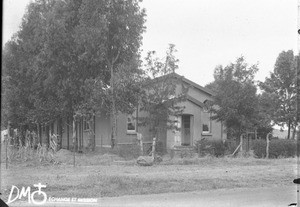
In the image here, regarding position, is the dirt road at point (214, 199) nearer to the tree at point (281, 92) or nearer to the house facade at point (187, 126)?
the tree at point (281, 92)

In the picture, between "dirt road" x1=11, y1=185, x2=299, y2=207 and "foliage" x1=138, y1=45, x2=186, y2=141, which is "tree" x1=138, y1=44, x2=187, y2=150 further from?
"dirt road" x1=11, y1=185, x2=299, y2=207

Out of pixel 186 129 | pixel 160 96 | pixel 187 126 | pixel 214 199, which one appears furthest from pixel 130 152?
pixel 214 199

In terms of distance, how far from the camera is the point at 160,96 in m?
18.8

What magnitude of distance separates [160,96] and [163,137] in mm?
2308

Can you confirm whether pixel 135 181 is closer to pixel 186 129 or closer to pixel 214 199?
pixel 214 199

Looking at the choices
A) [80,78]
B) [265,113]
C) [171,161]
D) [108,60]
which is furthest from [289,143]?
[80,78]

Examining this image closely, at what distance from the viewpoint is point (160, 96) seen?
61.8 feet

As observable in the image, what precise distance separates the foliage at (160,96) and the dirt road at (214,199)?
10.1m

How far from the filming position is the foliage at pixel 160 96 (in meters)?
18.5

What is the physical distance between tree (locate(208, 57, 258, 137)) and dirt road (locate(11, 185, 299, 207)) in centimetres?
1147

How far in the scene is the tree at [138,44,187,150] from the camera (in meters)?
18.5

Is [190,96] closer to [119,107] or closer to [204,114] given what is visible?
[204,114]

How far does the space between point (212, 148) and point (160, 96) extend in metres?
3.13

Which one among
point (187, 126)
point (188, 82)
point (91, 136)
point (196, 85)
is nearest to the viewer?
point (188, 82)
